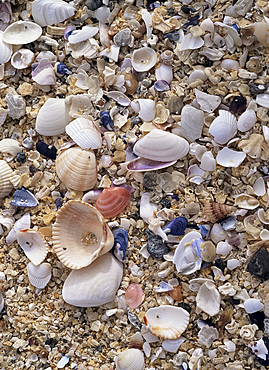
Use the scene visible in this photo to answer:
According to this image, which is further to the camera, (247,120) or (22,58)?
(22,58)

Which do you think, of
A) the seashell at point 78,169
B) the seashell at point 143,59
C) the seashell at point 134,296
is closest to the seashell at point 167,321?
the seashell at point 134,296

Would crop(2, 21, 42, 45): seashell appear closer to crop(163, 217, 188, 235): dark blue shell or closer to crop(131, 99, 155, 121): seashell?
crop(131, 99, 155, 121): seashell

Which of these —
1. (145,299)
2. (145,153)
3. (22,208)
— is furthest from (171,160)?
(22,208)

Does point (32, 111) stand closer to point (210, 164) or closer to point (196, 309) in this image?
point (210, 164)

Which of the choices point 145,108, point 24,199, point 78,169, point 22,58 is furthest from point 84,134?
point 22,58

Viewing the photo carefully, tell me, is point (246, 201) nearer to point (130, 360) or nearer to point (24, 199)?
point (130, 360)

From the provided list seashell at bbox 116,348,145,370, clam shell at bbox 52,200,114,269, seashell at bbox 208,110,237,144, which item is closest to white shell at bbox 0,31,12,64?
clam shell at bbox 52,200,114,269
